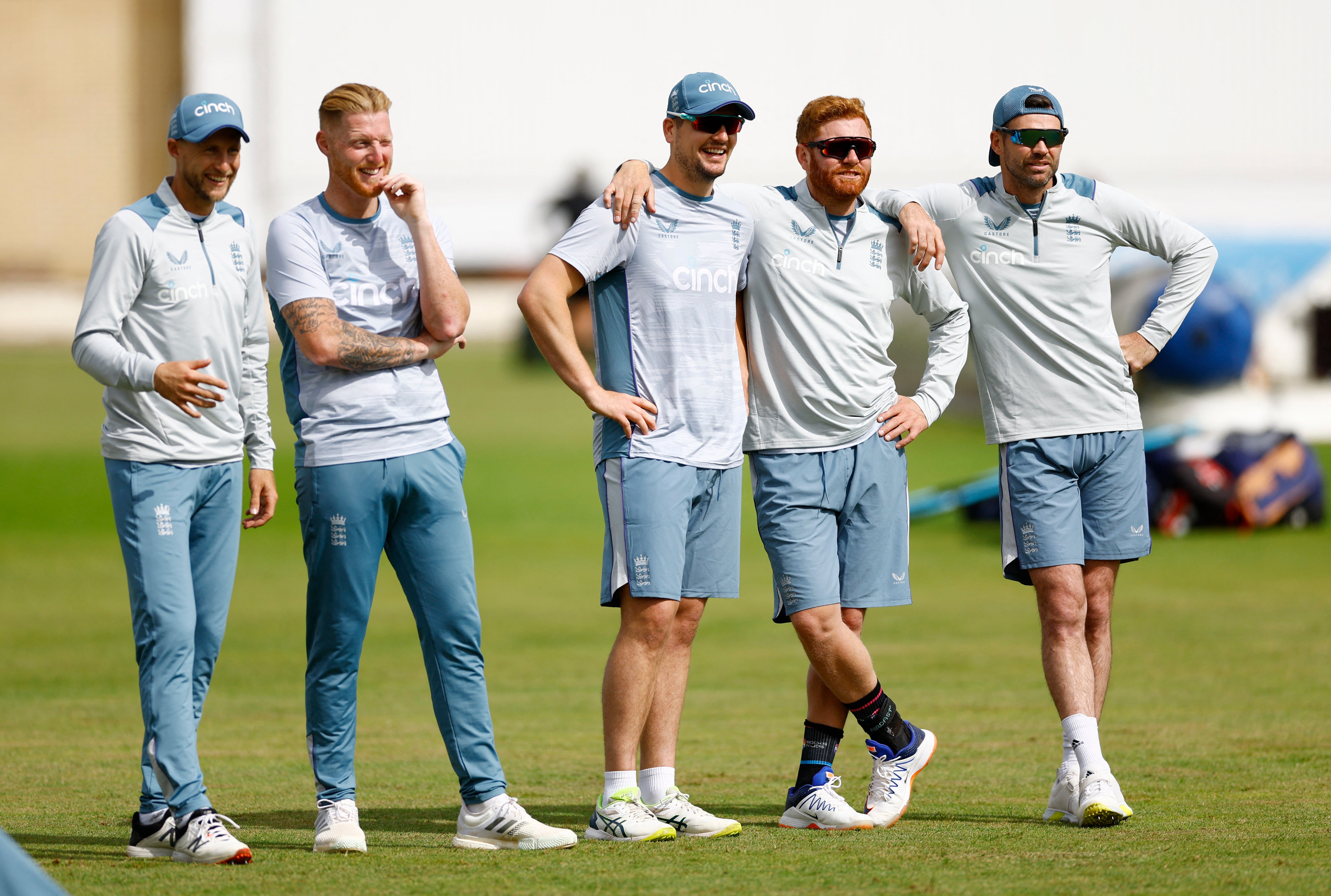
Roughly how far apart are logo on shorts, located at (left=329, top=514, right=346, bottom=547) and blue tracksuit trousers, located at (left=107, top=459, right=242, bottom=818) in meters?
0.44

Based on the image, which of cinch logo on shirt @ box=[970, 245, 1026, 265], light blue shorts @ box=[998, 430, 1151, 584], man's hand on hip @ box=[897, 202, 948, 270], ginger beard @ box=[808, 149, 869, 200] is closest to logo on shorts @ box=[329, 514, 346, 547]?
ginger beard @ box=[808, 149, 869, 200]

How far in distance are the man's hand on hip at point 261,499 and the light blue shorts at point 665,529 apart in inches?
40.7

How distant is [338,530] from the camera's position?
14.6ft

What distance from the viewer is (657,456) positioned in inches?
183

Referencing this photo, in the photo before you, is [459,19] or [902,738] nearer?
[902,738]

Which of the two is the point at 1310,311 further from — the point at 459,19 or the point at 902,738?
the point at 459,19

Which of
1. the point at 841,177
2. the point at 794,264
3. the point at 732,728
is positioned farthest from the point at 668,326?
the point at 732,728

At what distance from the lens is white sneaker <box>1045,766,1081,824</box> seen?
4.77 m

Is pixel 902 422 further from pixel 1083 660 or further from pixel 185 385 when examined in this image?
pixel 185 385

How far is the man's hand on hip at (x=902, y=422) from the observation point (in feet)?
16.2

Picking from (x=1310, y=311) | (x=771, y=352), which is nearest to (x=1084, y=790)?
(x=771, y=352)

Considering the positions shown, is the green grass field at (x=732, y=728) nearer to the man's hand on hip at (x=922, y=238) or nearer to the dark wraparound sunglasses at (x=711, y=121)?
the man's hand on hip at (x=922, y=238)

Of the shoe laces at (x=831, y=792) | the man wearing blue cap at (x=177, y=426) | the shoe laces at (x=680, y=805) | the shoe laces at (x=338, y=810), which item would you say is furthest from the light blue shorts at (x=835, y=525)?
the man wearing blue cap at (x=177, y=426)

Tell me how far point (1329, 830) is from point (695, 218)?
8.69 ft
